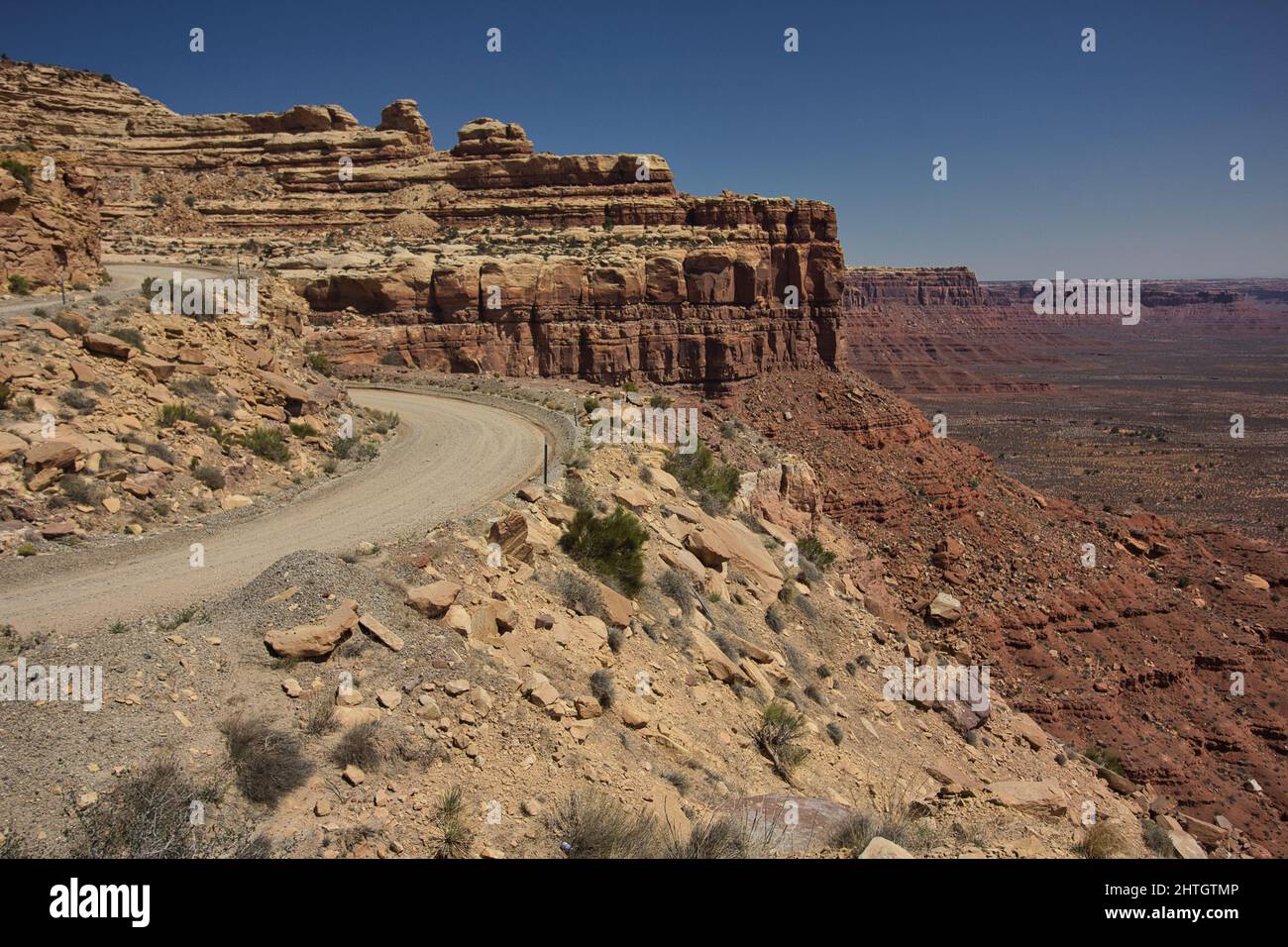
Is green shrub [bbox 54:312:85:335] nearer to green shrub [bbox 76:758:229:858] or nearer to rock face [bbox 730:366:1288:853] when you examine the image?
green shrub [bbox 76:758:229:858]

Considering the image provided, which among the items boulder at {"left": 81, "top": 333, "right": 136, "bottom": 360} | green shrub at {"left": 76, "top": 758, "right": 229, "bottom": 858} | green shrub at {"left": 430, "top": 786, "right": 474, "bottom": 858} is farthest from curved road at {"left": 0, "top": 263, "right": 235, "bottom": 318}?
green shrub at {"left": 430, "top": 786, "right": 474, "bottom": 858}

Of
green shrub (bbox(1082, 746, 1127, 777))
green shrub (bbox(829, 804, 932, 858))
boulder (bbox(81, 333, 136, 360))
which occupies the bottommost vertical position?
green shrub (bbox(1082, 746, 1127, 777))

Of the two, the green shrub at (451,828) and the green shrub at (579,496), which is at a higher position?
the green shrub at (579,496)

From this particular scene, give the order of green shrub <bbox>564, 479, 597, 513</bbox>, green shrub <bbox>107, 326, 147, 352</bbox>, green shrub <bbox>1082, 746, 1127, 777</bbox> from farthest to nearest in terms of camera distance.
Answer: green shrub <bbox>1082, 746, 1127, 777</bbox> → green shrub <bbox>107, 326, 147, 352</bbox> → green shrub <bbox>564, 479, 597, 513</bbox>

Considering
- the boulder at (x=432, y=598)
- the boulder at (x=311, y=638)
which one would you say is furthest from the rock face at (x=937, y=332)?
the boulder at (x=311, y=638)

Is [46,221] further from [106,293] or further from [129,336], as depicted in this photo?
[129,336]

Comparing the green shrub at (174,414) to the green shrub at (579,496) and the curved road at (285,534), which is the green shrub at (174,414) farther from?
the green shrub at (579,496)

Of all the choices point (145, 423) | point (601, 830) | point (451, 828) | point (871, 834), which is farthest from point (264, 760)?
point (145, 423)
